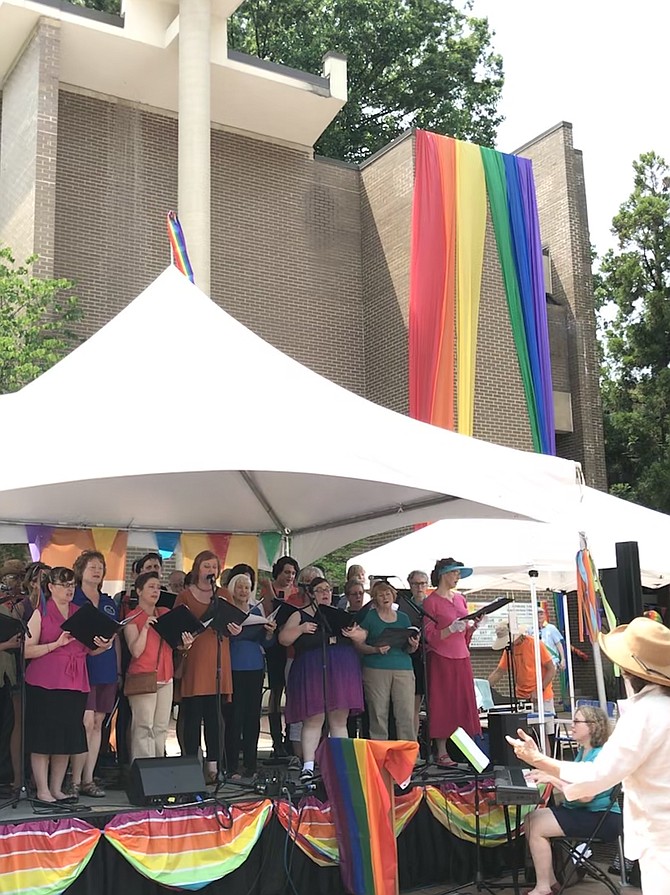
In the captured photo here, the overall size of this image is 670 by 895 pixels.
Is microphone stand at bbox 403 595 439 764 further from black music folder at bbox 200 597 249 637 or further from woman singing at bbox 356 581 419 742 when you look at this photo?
black music folder at bbox 200 597 249 637

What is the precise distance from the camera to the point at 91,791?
6785 mm

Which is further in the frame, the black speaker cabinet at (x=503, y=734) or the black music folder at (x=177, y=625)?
the black speaker cabinet at (x=503, y=734)

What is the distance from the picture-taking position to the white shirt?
3531mm

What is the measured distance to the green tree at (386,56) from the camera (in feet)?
95.6

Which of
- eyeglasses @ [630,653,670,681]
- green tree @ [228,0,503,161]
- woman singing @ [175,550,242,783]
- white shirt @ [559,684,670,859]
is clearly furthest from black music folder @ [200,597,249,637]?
green tree @ [228,0,503,161]

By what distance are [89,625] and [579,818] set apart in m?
3.45

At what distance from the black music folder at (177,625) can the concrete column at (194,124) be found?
10.4 meters

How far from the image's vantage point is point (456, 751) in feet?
28.0

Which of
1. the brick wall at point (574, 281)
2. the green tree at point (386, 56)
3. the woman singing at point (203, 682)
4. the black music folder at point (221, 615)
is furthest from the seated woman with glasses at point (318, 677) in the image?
the green tree at point (386, 56)

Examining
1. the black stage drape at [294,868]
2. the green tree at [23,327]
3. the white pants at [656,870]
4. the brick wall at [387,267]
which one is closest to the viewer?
the white pants at [656,870]

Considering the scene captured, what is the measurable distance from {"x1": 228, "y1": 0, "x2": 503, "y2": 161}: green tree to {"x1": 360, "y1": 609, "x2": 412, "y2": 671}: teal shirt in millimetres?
23409

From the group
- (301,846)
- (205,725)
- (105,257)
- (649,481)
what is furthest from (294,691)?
(649,481)

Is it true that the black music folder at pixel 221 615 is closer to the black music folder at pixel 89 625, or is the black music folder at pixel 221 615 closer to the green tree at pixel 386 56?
the black music folder at pixel 89 625

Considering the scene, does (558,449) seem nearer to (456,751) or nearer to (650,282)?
(650,282)
